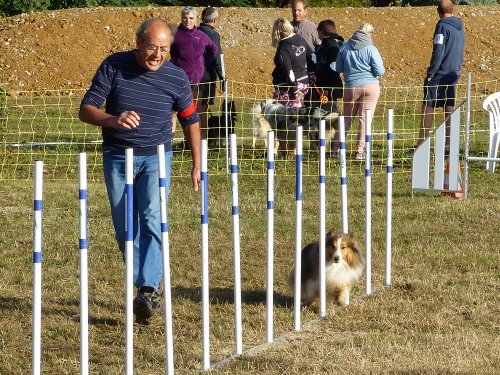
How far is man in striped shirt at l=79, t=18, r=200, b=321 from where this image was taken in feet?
22.4

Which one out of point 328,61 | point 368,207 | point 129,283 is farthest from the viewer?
point 328,61

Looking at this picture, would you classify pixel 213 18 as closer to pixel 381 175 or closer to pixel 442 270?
pixel 381 175

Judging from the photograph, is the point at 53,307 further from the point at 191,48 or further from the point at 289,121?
the point at 289,121

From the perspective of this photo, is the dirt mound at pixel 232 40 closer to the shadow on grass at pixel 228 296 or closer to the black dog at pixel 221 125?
the black dog at pixel 221 125

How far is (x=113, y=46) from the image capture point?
3195 cm

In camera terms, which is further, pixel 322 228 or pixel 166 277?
pixel 322 228

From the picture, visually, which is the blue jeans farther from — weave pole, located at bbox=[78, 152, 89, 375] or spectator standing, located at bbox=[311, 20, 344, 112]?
spectator standing, located at bbox=[311, 20, 344, 112]

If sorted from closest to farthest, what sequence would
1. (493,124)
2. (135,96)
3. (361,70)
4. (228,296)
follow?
1. (135,96)
2. (228,296)
3. (493,124)
4. (361,70)

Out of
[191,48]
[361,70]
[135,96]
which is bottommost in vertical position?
[135,96]

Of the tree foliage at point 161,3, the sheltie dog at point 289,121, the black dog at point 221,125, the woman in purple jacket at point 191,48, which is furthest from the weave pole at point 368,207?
the tree foliage at point 161,3

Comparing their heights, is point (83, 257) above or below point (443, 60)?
below

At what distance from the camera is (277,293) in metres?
8.14

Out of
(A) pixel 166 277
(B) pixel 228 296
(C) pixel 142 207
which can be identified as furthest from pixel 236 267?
(B) pixel 228 296

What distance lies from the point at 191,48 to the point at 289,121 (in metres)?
1.82
